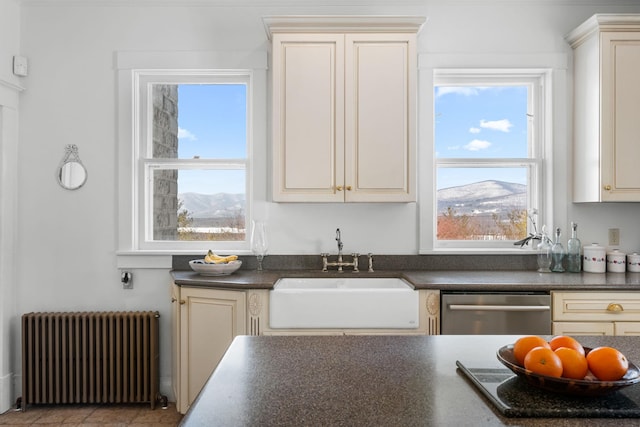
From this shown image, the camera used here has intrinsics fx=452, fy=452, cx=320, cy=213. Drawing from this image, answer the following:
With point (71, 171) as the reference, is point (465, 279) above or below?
below

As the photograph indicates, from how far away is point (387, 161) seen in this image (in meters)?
2.78

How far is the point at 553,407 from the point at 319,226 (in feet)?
7.65

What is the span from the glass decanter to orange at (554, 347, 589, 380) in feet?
7.43

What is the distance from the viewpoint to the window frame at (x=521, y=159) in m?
3.13

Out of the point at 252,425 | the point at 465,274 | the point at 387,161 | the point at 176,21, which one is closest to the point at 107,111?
the point at 176,21

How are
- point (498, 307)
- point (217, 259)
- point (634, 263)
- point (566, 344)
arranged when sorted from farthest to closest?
point (634, 263) < point (217, 259) < point (498, 307) < point (566, 344)

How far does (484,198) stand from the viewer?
3244mm

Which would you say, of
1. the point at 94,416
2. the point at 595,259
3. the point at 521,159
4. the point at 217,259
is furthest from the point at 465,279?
the point at 94,416

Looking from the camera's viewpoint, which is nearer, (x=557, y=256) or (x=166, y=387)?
(x=557, y=256)

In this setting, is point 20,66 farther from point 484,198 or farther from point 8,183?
point 484,198

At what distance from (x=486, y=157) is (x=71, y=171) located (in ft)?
9.52

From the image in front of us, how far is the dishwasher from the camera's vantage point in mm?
2428

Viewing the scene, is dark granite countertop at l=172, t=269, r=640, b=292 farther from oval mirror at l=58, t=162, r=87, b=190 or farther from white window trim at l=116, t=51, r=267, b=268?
oval mirror at l=58, t=162, r=87, b=190

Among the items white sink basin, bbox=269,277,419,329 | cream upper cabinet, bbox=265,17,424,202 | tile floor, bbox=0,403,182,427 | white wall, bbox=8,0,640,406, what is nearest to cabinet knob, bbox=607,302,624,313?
white wall, bbox=8,0,640,406
